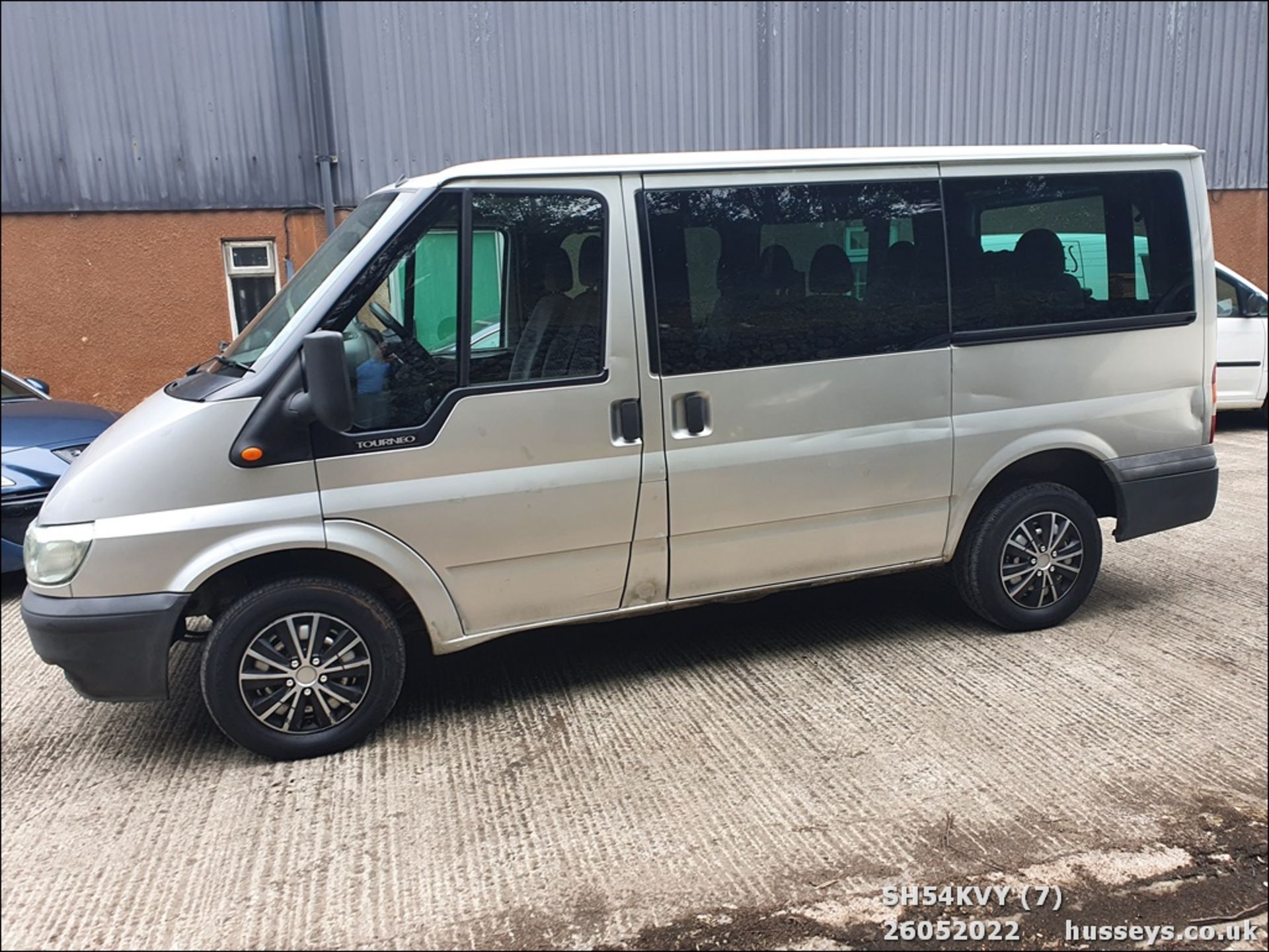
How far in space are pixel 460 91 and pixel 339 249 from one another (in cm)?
835

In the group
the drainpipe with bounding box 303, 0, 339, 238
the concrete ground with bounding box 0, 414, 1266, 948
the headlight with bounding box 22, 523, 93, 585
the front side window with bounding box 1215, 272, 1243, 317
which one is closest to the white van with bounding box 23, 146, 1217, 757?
the headlight with bounding box 22, 523, 93, 585

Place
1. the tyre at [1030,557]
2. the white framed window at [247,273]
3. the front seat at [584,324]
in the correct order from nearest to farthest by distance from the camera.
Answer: the front seat at [584,324] < the tyre at [1030,557] < the white framed window at [247,273]

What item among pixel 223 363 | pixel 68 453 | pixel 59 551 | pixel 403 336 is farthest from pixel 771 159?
pixel 68 453

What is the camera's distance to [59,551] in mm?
3471

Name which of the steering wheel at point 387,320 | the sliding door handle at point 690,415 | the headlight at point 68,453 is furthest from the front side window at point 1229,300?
the headlight at point 68,453

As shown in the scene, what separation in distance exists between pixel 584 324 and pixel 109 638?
2021 millimetres

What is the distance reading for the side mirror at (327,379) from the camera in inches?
133

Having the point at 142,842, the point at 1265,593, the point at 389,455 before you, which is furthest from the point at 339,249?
the point at 1265,593

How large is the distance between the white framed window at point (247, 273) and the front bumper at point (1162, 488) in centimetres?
904

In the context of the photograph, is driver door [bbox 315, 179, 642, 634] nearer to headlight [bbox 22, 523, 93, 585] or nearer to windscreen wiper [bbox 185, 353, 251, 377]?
windscreen wiper [bbox 185, 353, 251, 377]

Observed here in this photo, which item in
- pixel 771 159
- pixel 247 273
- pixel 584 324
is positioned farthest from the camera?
pixel 247 273

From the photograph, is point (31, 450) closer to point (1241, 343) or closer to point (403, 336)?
point (403, 336)

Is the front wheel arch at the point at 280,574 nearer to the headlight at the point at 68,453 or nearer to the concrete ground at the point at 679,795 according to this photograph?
the concrete ground at the point at 679,795

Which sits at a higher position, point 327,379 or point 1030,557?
point 327,379
